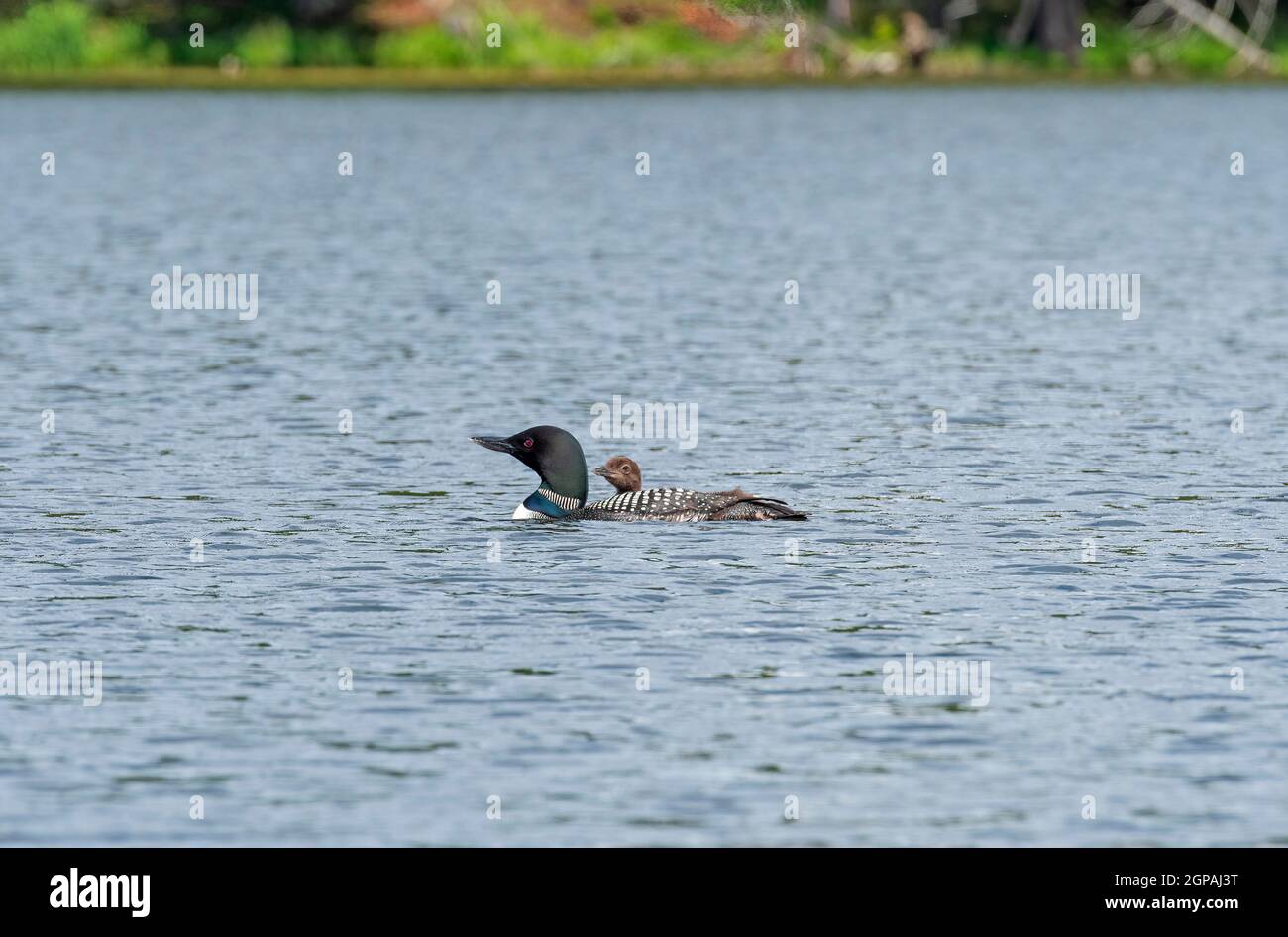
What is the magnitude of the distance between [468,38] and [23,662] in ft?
230

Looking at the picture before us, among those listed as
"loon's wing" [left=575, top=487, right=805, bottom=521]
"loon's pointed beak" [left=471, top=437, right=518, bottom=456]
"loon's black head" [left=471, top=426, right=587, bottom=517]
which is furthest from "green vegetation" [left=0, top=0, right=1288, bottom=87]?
"loon's wing" [left=575, top=487, right=805, bottom=521]

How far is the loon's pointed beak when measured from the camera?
69.6 ft

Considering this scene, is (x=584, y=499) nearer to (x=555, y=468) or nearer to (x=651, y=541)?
(x=555, y=468)

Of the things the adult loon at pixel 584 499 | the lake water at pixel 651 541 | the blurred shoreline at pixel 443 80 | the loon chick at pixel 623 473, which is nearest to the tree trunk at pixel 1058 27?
the blurred shoreline at pixel 443 80

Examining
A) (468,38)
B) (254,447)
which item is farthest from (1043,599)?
(468,38)

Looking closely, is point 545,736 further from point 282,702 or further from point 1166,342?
point 1166,342

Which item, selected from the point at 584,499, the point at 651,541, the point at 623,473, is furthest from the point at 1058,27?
the point at 651,541

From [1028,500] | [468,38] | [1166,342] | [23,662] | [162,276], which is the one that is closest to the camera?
[23,662]

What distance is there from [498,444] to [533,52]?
213 ft

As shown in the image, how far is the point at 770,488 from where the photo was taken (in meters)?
22.7

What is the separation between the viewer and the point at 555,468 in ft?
Result: 68.9

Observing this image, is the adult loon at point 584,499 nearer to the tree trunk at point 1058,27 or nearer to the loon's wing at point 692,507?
the loon's wing at point 692,507

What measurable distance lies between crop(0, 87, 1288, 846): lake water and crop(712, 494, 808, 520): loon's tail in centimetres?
14
